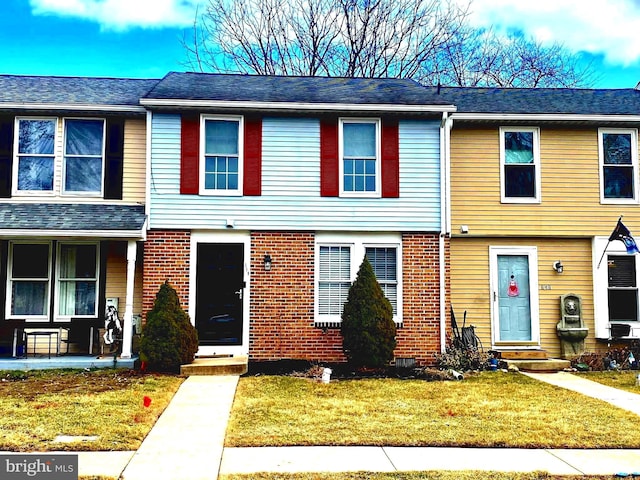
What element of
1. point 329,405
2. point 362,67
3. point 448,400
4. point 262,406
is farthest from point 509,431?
point 362,67

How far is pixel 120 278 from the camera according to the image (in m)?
11.6

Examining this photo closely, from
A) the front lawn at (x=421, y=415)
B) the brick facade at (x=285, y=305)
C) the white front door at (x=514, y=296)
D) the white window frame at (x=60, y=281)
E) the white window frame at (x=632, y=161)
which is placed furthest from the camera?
the white window frame at (x=632, y=161)

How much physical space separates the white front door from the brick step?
0.41 metres

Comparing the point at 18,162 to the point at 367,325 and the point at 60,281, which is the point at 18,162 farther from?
the point at 367,325

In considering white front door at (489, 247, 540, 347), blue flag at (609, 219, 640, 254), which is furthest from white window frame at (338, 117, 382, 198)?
blue flag at (609, 219, 640, 254)

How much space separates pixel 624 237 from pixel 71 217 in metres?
10.3

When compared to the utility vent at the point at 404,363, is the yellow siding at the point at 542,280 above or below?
above

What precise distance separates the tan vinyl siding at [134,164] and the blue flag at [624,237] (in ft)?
29.9

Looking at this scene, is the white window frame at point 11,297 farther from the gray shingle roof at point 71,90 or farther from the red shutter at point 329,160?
Result: the red shutter at point 329,160

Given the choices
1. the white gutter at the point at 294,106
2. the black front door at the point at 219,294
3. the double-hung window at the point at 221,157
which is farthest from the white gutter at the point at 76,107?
the black front door at the point at 219,294

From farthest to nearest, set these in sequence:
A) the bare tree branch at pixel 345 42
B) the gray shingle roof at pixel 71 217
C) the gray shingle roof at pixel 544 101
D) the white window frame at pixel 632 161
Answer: the bare tree branch at pixel 345 42 < the gray shingle roof at pixel 544 101 < the white window frame at pixel 632 161 < the gray shingle roof at pixel 71 217

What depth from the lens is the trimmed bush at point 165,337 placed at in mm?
9805

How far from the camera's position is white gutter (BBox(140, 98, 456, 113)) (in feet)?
35.8

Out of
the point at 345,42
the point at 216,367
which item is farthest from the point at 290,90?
the point at 345,42
